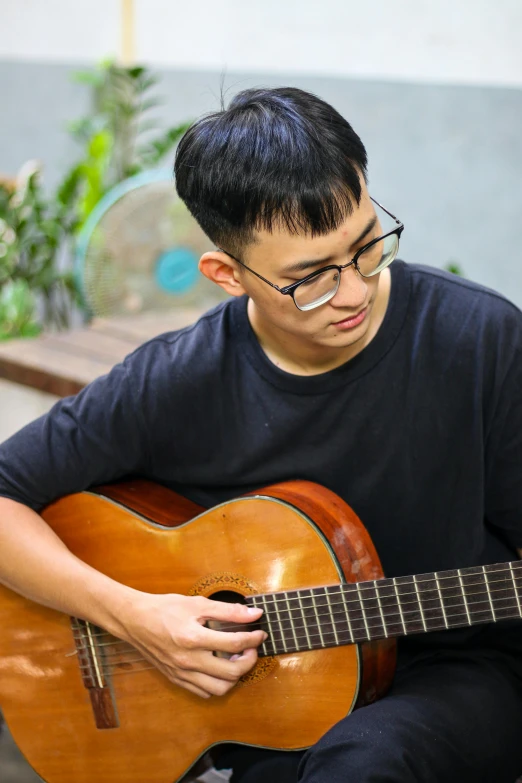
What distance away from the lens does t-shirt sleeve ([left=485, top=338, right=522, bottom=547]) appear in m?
1.51

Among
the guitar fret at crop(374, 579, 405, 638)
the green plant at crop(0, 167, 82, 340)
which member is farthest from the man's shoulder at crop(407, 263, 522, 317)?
the green plant at crop(0, 167, 82, 340)

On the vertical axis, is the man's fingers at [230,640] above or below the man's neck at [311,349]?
below

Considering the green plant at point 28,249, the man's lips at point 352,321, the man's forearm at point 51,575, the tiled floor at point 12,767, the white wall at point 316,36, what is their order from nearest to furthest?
1. the man's lips at point 352,321
2. the man's forearm at point 51,575
3. the tiled floor at point 12,767
4. the white wall at point 316,36
5. the green plant at point 28,249

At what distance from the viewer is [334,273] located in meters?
1.44

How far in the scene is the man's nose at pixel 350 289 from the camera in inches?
56.6

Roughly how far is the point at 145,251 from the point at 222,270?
2145mm

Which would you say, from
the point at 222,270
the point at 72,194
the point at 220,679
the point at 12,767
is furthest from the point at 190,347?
the point at 72,194

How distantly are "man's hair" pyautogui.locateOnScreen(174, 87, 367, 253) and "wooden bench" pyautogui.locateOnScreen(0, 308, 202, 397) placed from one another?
981 mm

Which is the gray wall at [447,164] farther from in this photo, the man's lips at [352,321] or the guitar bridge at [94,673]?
the guitar bridge at [94,673]

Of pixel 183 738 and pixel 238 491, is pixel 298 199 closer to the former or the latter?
pixel 238 491

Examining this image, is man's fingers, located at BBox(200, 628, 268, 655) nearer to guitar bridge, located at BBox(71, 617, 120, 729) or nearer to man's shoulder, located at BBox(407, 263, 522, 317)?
guitar bridge, located at BBox(71, 617, 120, 729)

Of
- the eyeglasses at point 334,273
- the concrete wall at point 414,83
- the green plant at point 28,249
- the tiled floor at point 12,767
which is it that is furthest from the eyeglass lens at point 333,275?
the green plant at point 28,249

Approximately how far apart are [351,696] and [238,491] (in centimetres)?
43

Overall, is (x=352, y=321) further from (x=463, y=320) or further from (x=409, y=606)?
(x=409, y=606)
